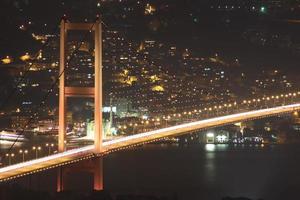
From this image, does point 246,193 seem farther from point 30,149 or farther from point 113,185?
point 30,149

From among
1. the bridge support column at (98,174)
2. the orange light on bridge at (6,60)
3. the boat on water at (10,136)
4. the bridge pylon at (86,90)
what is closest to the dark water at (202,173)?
the bridge support column at (98,174)

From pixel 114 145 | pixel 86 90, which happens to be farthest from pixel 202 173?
pixel 86 90

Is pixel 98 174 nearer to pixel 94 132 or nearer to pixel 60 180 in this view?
pixel 60 180

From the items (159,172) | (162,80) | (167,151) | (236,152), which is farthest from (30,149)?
(162,80)

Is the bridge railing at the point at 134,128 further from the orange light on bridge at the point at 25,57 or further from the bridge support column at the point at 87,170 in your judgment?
the orange light on bridge at the point at 25,57

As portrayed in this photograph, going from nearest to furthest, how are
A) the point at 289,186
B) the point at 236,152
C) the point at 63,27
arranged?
the point at 63,27, the point at 289,186, the point at 236,152
